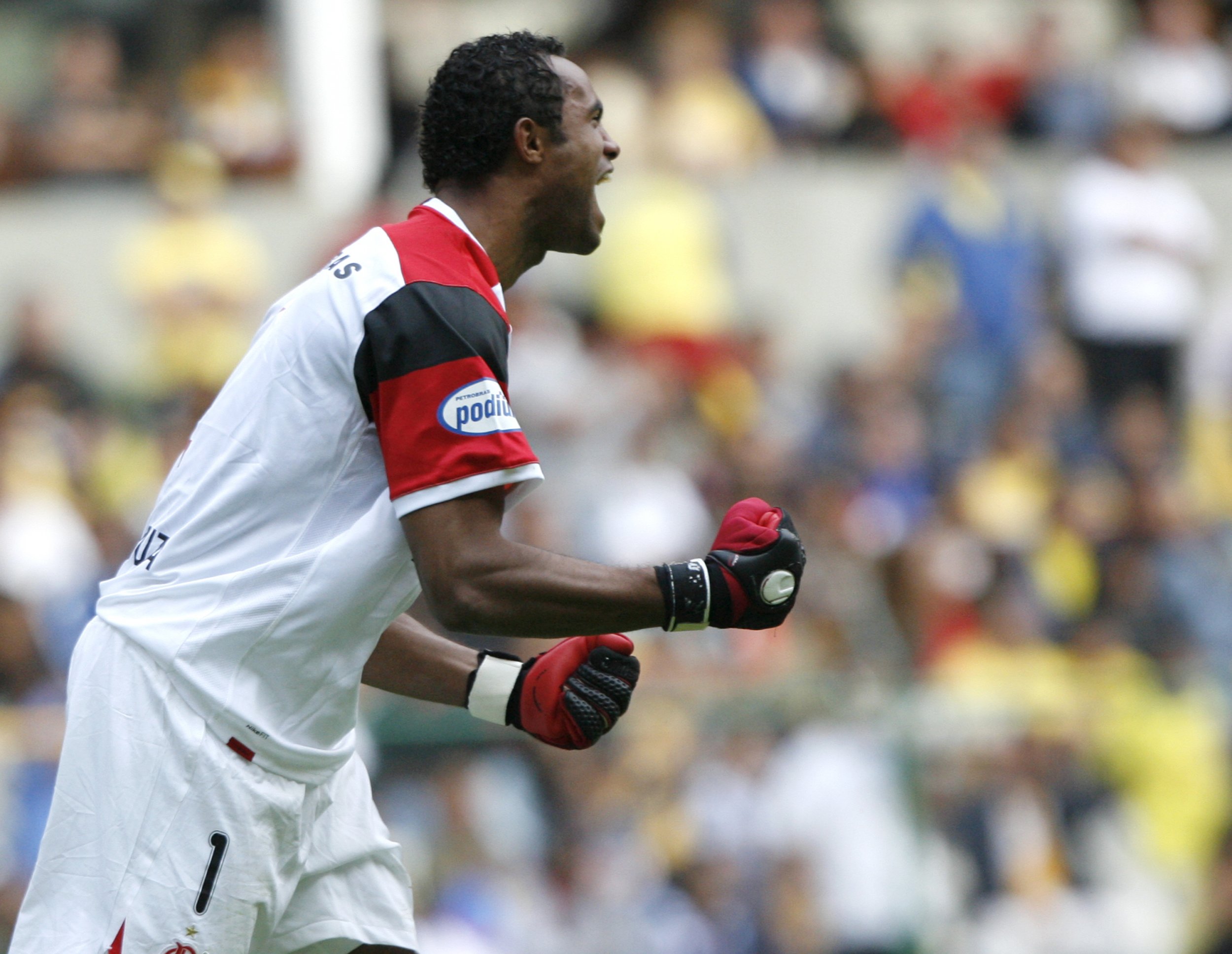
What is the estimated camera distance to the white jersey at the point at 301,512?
3.71 metres

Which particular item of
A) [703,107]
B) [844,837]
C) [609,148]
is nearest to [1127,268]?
[703,107]

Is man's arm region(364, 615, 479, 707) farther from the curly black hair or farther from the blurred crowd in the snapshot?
the blurred crowd

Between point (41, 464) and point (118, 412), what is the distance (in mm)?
A: 832

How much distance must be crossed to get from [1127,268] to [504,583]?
9044mm

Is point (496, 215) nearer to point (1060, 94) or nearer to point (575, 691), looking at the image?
point (575, 691)

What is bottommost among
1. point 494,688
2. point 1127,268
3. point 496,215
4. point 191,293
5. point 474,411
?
point 1127,268

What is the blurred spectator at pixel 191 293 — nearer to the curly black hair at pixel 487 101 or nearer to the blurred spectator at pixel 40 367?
the blurred spectator at pixel 40 367

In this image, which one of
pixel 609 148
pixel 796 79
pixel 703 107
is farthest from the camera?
pixel 796 79

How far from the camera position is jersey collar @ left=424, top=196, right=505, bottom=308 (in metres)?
3.89

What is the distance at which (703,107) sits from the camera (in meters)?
12.2

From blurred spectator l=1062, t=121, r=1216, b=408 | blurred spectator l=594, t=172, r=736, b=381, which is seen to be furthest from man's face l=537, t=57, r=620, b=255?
blurred spectator l=1062, t=121, r=1216, b=408

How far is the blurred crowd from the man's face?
143 inches

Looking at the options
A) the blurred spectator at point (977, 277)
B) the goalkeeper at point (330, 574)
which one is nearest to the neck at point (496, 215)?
the goalkeeper at point (330, 574)

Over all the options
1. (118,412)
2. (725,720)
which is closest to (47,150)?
(118,412)
